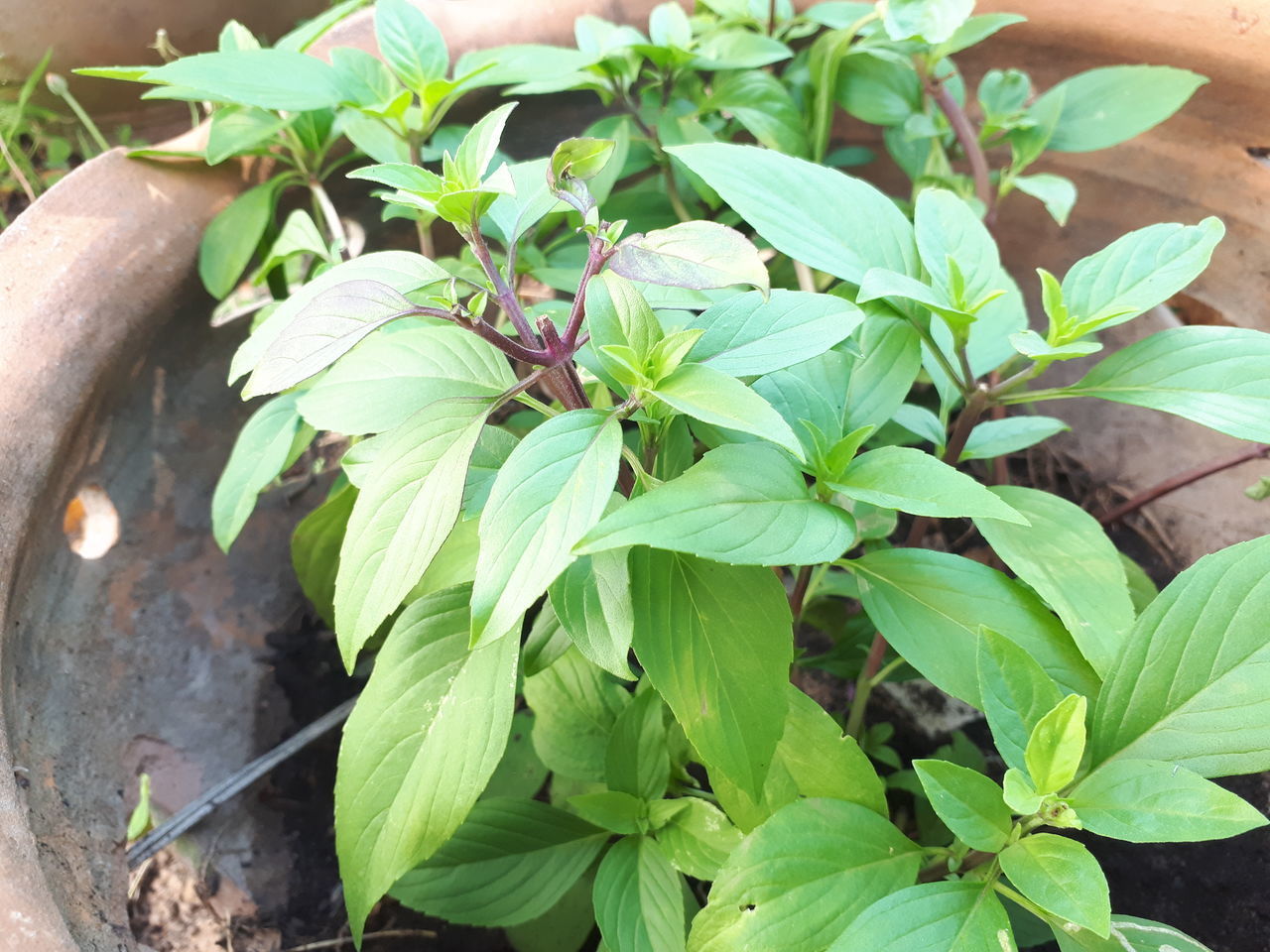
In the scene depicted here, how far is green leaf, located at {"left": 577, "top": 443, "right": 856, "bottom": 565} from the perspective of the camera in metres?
0.43

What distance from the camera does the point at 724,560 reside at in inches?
17.1

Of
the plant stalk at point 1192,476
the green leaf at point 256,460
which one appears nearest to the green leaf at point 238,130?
the green leaf at point 256,460

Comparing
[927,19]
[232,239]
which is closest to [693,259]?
[927,19]

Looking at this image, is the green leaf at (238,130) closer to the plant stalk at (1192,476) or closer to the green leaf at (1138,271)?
the green leaf at (1138,271)

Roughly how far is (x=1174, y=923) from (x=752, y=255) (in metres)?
0.79

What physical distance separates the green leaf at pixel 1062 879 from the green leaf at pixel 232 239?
907 mm

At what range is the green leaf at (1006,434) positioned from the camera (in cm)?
74

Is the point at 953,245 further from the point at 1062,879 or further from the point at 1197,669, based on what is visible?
the point at 1062,879

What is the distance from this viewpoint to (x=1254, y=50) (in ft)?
3.11

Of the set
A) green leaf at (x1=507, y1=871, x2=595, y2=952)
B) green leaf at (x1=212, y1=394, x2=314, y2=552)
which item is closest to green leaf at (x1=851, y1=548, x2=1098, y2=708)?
green leaf at (x1=507, y1=871, x2=595, y2=952)

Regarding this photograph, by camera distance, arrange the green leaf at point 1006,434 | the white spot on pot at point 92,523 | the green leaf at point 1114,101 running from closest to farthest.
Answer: the green leaf at point 1006,434
the white spot on pot at point 92,523
the green leaf at point 1114,101

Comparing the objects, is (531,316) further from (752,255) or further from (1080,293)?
(1080,293)

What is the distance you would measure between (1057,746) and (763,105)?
2.57ft

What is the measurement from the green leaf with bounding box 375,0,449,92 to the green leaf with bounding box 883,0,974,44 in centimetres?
46
